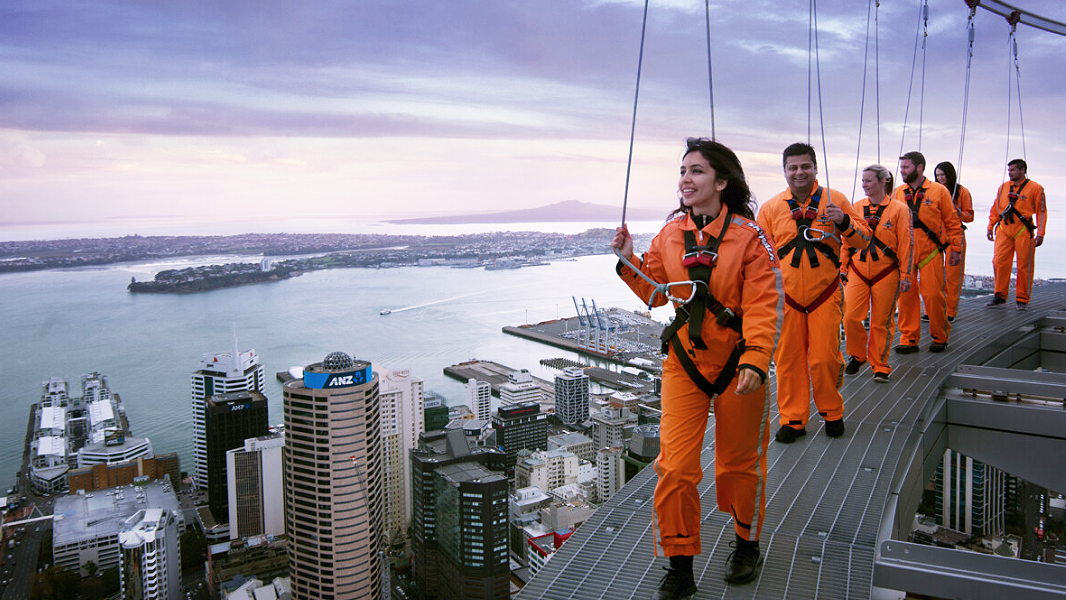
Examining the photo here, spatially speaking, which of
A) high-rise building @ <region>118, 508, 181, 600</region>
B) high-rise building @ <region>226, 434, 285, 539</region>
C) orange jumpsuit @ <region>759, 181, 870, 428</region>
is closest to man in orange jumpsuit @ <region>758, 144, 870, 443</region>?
orange jumpsuit @ <region>759, 181, 870, 428</region>

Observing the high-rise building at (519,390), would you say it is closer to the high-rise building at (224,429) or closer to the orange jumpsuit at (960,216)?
the high-rise building at (224,429)

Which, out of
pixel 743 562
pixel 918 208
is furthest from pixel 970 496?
pixel 743 562

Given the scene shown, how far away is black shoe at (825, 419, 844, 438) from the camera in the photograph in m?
2.65

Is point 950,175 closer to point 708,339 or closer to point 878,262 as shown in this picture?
point 878,262

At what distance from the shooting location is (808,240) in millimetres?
2443

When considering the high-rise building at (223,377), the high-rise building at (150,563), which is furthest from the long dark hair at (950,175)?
the high-rise building at (223,377)

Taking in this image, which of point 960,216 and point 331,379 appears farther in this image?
point 331,379

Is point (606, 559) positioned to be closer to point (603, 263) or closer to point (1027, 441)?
point (1027, 441)

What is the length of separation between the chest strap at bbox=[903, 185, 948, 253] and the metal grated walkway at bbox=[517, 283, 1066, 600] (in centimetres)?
135

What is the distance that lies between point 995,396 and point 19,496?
15.8 metres

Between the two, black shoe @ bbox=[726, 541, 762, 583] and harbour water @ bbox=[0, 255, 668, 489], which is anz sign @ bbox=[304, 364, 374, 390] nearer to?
harbour water @ bbox=[0, 255, 668, 489]

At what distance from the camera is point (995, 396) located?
3.29 metres

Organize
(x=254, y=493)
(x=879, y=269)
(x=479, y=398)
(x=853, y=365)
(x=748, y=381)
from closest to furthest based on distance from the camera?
(x=748, y=381) < (x=879, y=269) < (x=853, y=365) < (x=254, y=493) < (x=479, y=398)

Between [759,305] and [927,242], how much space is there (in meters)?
3.10
